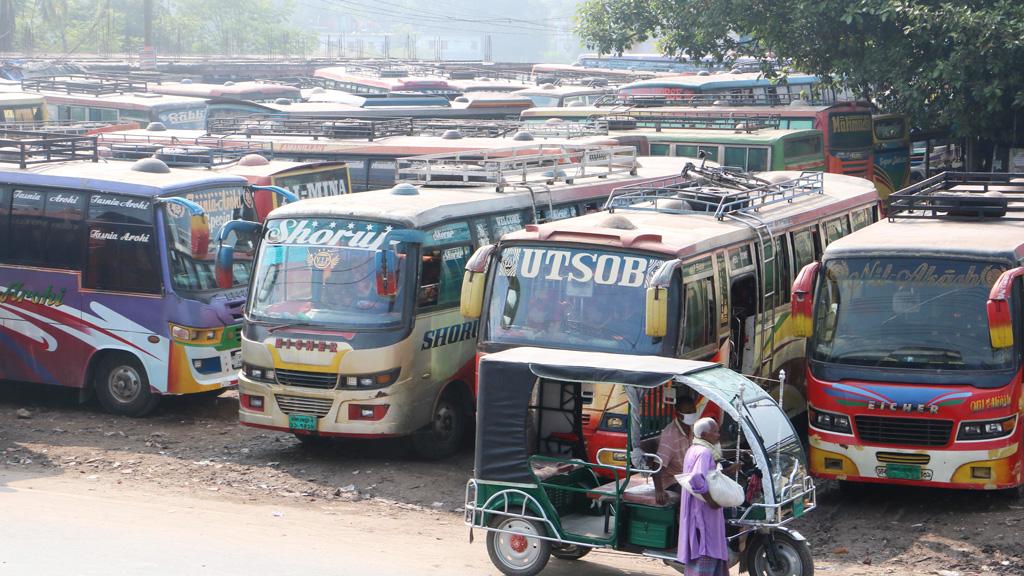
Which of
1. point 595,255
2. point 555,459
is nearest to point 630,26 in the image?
point 595,255

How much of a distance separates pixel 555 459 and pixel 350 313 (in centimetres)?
368

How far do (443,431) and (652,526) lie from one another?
4604 mm

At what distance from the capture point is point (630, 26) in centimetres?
2934

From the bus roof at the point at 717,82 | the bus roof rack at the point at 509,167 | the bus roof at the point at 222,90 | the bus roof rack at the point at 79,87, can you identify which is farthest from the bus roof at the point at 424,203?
the bus roof at the point at 222,90

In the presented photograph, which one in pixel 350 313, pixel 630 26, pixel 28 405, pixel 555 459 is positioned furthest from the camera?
pixel 630 26

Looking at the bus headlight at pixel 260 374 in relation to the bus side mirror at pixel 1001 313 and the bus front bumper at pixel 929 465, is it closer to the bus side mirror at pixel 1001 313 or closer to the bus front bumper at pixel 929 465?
the bus front bumper at pixel 929 465

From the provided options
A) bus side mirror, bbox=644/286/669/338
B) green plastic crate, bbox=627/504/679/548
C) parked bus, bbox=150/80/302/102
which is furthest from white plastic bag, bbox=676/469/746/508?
parked bus, bbox=150/80/302/102

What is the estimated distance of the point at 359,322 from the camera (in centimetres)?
1197

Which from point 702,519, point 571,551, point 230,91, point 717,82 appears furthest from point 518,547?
point 230,91

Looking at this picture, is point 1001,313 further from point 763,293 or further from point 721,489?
point 721,489

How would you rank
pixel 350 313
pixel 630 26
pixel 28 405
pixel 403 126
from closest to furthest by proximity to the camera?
pixel 350 313 < pixel 28 405 < pixel 403 126 < pixel 630 26

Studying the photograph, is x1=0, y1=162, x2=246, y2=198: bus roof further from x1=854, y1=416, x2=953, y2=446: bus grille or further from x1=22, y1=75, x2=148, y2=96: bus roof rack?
x1=22, y1=75, x2=148, y2=96: bus roof rack

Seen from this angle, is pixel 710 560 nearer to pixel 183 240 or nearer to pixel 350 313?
pixel 350 313

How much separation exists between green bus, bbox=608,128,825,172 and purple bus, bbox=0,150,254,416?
358 inches
